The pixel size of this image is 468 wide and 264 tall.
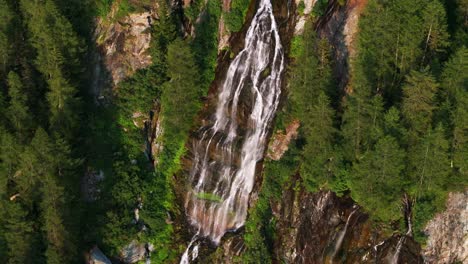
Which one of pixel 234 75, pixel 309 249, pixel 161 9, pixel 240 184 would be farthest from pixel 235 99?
pixel 309 249

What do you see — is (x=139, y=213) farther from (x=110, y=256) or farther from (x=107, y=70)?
(x=107, y=70)

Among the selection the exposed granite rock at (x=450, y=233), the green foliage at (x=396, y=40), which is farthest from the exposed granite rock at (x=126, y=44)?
the exposed granite rock at (x=450, y=233)

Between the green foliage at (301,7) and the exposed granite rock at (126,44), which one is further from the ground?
the green foliage at (301,7)

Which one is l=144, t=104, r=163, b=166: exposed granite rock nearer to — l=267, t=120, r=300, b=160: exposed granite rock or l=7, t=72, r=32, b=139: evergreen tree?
l=7, t=72, r=32, b=139: evergreen tree

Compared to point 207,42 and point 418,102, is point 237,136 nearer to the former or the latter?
point 207,42

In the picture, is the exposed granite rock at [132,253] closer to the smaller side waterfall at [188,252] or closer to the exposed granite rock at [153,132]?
the smaller side waterfall at [188,252]
